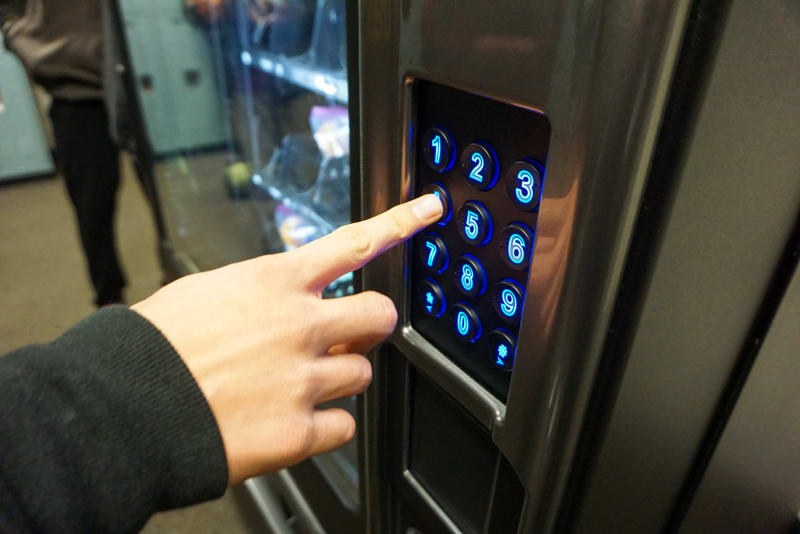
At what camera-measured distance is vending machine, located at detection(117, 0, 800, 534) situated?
0.24 m

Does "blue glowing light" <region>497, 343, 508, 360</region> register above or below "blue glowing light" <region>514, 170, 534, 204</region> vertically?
below

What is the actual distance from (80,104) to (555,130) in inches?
62.7

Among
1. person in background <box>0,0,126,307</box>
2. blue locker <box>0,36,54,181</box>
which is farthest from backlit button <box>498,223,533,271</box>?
blue locker <box>0,36,54,181</box>

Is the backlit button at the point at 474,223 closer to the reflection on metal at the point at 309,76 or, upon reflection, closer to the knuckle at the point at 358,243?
the knuckle at the point at 358,243

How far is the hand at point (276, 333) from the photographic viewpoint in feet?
1.11

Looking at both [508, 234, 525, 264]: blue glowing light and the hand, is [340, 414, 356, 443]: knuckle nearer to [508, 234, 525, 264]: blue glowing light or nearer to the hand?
the hand

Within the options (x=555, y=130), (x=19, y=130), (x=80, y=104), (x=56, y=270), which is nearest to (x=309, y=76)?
(x=555, y=130)

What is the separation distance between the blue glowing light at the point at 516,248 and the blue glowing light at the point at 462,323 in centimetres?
7

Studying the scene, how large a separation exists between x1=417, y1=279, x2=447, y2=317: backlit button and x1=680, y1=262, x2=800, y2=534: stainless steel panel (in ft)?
0.67

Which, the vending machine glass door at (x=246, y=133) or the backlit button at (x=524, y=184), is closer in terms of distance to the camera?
the backlit button at (x=524, y=184)

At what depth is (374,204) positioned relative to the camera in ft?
1.36

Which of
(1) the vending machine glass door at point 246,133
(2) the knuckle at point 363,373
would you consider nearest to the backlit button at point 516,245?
(2) the knuckle at point 363,373

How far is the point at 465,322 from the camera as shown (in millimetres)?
379

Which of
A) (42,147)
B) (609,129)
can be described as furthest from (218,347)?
(42,147)
